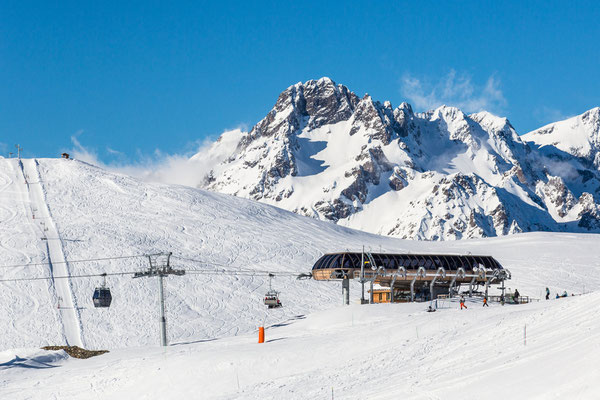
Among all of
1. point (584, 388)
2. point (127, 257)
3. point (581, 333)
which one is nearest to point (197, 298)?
point (127, 257)

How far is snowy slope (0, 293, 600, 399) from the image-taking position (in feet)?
75.4

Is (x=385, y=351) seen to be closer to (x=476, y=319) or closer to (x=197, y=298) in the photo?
(x=476, y=319)

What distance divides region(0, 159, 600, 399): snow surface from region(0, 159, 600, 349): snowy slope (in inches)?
11.7

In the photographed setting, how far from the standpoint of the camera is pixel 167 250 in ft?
312

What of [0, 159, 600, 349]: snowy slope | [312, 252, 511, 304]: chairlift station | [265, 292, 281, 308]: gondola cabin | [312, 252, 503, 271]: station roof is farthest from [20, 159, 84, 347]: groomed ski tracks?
[312, 252, 503, 271]: station roof

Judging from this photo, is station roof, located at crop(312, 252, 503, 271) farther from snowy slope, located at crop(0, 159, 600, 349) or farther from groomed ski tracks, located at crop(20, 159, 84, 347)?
groomed ski tracks, located at crop(20, 159, 84, 347)

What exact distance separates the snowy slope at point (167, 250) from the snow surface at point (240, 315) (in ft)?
0.97

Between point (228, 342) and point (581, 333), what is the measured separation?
22.0 metres

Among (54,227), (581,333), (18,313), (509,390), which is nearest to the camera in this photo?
(509,390)

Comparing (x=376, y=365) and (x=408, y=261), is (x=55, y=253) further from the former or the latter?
(x=376, y=365)

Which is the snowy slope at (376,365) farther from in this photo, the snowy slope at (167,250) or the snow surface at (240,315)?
the snowy slope at (167,250)

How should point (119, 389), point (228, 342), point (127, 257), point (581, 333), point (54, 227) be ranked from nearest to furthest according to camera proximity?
point (581, 333)
point (119, 389)
point (228, 342)
point (127, 257)
point (54, 227)

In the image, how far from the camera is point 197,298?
75.2 metres

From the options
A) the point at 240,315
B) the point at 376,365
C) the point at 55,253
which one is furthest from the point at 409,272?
the point at 55,253
